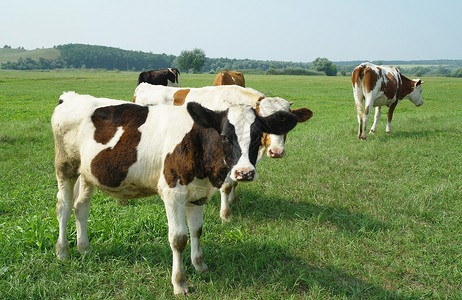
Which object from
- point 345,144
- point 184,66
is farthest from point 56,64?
point 345,144

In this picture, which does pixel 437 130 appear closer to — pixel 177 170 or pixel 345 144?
pixel 345 144

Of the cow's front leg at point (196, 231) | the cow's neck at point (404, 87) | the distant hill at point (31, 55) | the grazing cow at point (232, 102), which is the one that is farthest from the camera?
the distant hill at point (31, 55)

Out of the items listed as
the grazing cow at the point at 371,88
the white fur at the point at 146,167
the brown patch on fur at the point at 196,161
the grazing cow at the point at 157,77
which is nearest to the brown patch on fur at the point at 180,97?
the white fur at the point at 146,167

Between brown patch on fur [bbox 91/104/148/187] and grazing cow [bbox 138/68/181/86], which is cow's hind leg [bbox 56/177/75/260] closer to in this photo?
brown patch on fur [bbox 91/104/148/187]

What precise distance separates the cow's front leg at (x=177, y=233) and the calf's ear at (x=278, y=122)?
111 cm

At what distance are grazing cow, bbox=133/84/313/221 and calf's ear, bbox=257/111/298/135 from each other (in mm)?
678

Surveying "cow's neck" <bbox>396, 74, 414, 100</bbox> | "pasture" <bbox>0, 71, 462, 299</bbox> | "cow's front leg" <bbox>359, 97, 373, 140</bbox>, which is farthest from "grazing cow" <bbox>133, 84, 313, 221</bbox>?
"cow's neck" <bbox>396, 74, 414, 100</bbox>

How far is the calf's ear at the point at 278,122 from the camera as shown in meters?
3.44

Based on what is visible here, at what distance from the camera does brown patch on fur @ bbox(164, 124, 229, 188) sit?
343cm

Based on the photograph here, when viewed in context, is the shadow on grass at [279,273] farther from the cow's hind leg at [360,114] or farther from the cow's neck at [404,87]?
the cow's neck at [404,87]

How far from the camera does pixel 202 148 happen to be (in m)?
3.54

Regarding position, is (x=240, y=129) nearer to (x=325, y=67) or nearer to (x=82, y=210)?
(x=82, y=210)

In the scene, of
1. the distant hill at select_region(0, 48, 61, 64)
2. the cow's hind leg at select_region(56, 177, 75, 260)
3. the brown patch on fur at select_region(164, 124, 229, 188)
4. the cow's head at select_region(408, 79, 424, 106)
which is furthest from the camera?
the distant hill at select_region(0, 48, 61, 64)

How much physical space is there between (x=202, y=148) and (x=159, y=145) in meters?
0.47
